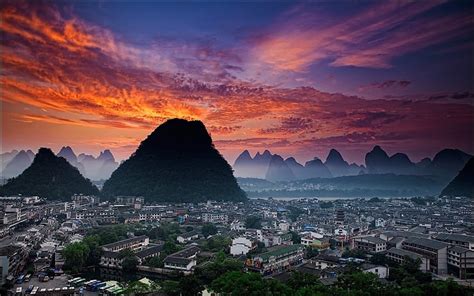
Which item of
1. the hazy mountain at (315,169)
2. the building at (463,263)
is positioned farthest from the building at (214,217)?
the hazy mountain at (315,169)

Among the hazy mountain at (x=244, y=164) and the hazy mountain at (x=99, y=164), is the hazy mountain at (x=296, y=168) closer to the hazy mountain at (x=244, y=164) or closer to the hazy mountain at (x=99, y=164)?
the hazy mountain at (x=244, y=164)

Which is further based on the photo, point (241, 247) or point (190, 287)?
point (241, 247)

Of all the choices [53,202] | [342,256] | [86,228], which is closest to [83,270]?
[86,228]

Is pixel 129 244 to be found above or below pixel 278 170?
below

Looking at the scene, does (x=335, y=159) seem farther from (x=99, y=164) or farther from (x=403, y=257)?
(x=403, y=257)

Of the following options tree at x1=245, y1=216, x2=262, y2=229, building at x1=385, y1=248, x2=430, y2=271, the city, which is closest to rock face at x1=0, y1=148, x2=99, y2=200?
the city

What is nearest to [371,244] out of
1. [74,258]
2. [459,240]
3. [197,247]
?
[459,240]

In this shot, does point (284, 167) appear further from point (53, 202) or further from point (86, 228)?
point (86, 228)
